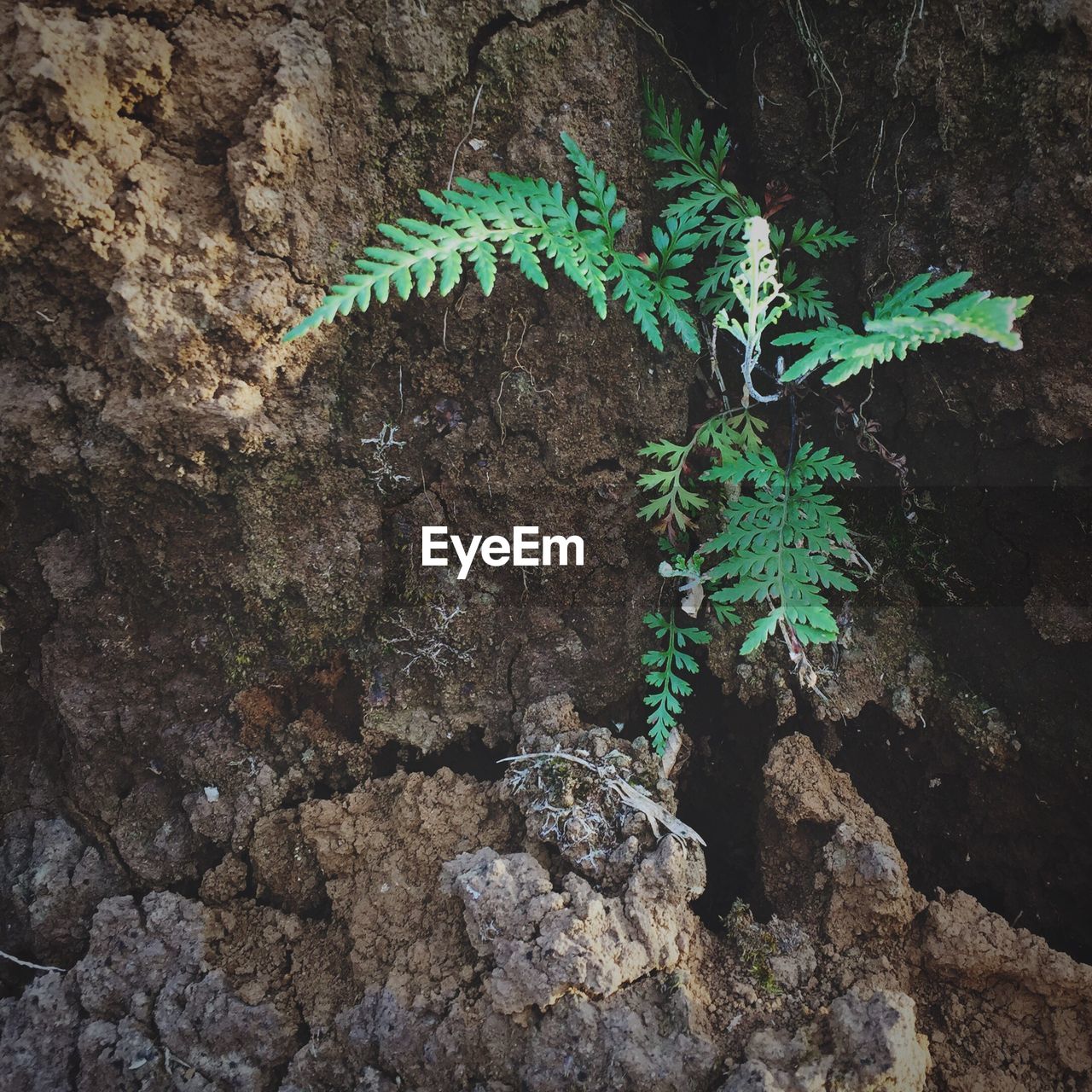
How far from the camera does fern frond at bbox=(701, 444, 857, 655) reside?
270cm

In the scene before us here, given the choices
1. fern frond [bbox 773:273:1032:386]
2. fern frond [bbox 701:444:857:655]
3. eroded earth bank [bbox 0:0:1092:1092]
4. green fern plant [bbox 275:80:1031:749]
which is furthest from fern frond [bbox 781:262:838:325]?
fern frond [bbox 701:444:857:655]

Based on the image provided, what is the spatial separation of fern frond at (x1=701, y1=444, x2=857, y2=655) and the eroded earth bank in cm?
41

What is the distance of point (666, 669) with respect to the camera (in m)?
3.06

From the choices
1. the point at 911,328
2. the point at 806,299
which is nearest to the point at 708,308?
the point at 806,299

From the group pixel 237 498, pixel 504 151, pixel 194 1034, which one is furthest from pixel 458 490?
pixel 194 1034

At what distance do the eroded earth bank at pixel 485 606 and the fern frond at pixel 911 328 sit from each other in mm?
484

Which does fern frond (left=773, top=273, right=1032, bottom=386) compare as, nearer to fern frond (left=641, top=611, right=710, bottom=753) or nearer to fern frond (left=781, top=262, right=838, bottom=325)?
fern frond (left=781, top=262, right=838, bottom=325)

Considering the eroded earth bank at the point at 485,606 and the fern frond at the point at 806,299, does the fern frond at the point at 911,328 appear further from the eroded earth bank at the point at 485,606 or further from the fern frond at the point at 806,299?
the eroded earth bank at the point at 485,606

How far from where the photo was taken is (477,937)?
253 centimetres

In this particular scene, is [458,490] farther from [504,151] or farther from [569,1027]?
[569,1027]

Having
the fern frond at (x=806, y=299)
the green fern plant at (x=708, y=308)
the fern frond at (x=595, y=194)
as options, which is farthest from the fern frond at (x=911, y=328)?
the fern frond at (x=595, y=194)

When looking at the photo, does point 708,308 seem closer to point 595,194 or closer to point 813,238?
point 813,238

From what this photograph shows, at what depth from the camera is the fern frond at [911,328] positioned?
2.01 metres

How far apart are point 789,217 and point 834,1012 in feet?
10.5
